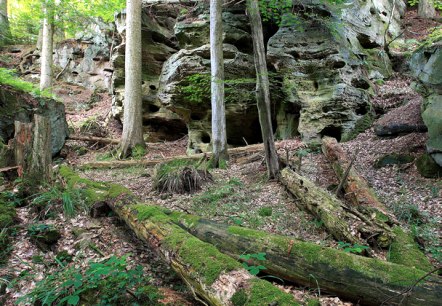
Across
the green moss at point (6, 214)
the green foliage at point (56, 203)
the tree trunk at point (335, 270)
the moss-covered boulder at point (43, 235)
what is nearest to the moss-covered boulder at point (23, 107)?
the green foliage at point (56, 203)

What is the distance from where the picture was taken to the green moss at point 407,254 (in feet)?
12.2

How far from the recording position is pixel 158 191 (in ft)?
23.0

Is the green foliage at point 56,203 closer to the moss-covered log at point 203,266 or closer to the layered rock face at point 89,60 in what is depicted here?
the moss-covered log at point 203,266

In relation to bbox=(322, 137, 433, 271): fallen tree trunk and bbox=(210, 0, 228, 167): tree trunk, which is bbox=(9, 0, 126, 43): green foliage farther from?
bbox=(322, 137, 433, 271): fallen tree trunk

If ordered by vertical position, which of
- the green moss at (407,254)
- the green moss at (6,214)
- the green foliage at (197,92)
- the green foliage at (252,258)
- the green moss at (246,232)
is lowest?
the green moss at (407,254)

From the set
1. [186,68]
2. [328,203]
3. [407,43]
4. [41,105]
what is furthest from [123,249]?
[407,43]

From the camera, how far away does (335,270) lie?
10.5 feet

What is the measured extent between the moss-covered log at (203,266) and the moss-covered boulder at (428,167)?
617cm

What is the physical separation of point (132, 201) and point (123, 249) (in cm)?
92

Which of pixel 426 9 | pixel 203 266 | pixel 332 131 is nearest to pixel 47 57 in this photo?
pixel 332 131

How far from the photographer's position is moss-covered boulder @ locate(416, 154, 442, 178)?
6723 millimetres

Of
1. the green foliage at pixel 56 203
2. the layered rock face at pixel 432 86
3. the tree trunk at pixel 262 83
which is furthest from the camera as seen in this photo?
the tree trunk at pixel 262 83

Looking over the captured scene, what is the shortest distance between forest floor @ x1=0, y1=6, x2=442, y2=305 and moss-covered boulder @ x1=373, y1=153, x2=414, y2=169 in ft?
0.64

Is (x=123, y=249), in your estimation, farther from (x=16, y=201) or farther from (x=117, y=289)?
(x=16, y=201)
